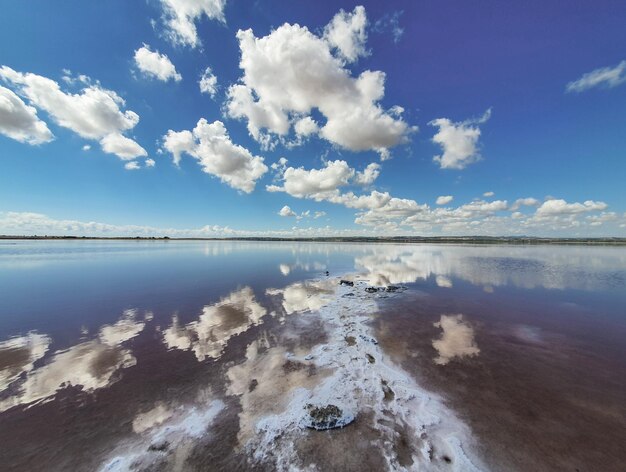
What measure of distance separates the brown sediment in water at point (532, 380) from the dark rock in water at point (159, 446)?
817 cm

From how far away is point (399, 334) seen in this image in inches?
584

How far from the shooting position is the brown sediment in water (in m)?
6.65

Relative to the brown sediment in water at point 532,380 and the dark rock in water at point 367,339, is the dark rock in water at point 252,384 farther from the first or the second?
the dark rock in water at point 367,339

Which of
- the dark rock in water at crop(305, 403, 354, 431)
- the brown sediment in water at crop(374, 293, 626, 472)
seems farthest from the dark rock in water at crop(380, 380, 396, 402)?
the dark rock in water at crop(305, 403, 354, 431)

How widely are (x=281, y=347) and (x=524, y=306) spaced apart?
20.5 m

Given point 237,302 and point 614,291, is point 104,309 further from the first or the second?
point 614,291

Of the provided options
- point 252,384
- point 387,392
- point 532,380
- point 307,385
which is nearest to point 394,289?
point 532,380

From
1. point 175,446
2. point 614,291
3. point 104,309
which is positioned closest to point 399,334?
point 175,446

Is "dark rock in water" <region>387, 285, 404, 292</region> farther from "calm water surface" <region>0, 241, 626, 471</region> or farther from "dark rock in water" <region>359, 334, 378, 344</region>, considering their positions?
"dark rock in water" <region>359, 334, 378, 344</region>

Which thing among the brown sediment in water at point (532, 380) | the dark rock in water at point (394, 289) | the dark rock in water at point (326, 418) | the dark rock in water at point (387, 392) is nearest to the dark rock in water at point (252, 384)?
the dark rock in water at point (326, 418)

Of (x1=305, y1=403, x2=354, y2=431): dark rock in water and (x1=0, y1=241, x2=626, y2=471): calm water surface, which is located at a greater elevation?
(x1=305, y1=403, x2=354, y2=431): dark rock in water

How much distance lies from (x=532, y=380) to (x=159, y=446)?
43.4ft

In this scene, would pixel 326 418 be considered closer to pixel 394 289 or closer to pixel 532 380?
pixel 532 380

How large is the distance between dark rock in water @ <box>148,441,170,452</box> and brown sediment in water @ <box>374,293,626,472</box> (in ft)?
26.8
